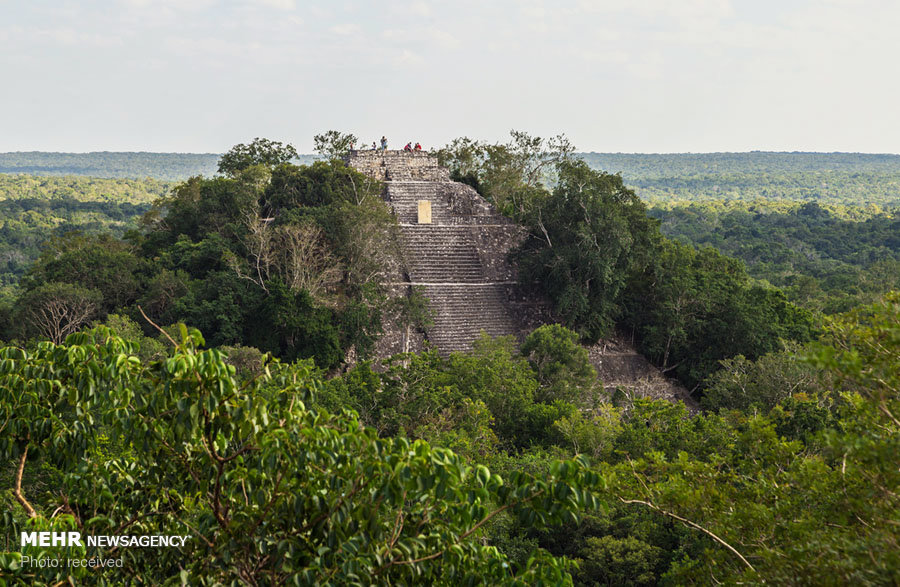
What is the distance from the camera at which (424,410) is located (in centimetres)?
1198

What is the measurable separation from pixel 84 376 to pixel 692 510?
455 cm

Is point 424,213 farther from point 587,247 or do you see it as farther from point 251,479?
point 251,479

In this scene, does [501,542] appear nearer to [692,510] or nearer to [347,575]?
[692,510]

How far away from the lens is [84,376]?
11.4 feet

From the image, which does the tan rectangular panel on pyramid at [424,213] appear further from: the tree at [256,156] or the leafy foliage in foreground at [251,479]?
the leafy foliage in foreground at [251,479]

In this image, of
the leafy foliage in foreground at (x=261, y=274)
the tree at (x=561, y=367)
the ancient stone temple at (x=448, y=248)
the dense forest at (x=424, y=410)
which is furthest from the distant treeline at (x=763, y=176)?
the tree at (x=561, y=367)

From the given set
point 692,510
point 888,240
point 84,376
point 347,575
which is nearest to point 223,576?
point 347,575

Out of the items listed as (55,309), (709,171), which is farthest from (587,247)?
(709,171)

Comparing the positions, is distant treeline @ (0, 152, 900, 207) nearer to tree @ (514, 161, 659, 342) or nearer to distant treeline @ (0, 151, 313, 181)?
distant treeline @ (0, 151, 313, 181)

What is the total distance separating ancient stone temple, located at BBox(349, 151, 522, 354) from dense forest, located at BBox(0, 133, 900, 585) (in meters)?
0.78

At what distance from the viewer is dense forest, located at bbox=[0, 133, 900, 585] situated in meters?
3.29

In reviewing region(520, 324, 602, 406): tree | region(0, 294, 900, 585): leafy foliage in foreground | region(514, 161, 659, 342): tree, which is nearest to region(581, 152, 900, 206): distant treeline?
region(514, 161, 659, 342): tree

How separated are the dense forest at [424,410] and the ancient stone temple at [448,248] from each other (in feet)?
2.56

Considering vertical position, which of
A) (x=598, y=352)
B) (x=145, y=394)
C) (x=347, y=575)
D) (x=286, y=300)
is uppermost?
(x=145, y=394)
